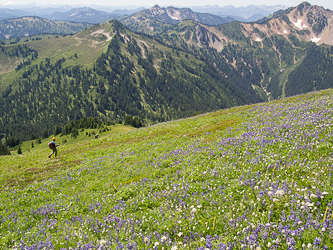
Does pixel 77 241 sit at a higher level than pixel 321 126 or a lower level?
lower

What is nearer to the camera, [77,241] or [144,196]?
[77,241]

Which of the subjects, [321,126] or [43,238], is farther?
[321,126]

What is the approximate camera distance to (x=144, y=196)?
33.8ft

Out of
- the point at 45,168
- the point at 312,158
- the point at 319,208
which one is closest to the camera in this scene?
the point at 319,208

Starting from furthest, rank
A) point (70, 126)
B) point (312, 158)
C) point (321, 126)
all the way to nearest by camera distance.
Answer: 1. point (70, 126)
2. point (321, 126)
3. point (312, 158)

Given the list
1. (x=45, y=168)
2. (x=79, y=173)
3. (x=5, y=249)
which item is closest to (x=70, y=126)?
(x=45, y=168)

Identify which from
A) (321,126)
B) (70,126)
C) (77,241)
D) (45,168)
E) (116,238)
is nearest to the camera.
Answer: (116,238)

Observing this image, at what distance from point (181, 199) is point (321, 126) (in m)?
11.4

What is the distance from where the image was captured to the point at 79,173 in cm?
1709

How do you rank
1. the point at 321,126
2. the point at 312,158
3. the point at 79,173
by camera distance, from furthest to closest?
the point at 79,173 → the point at 321,126 → the point at 312,158

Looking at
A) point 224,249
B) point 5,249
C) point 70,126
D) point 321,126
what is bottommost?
point 70,126

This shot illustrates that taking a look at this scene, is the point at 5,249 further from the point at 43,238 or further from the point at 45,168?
the point at 45,168

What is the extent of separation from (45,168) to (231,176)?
21.5 meters

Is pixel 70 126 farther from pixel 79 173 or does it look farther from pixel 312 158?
pixel 312 158
